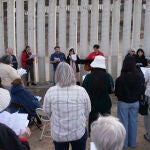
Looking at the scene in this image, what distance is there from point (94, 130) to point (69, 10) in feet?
26.0

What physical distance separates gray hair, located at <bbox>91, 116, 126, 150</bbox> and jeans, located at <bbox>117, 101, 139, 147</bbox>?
9.62 ft

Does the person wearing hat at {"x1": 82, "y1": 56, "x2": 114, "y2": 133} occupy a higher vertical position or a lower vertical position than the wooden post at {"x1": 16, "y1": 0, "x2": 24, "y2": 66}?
lower

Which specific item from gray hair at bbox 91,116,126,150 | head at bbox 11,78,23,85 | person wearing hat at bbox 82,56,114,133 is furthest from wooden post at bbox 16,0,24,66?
gray hair at bbox 91,116,126,150

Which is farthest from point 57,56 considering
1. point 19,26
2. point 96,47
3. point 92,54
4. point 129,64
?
point 129,64

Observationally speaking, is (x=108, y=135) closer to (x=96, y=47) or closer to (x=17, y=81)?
(x=17, y=81)

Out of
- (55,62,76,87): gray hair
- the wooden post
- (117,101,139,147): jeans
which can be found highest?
the wooden post

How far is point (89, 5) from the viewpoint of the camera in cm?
985

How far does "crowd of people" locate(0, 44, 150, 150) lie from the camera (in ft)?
8.50

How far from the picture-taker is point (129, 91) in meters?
5.27

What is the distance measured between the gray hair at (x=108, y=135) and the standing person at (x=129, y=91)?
2.62 metres

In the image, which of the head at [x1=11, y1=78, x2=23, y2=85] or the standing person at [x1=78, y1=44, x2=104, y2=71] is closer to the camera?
the head at [x1=11, y1=78, x2=23, y2=85]

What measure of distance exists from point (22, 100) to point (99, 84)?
5.14ft

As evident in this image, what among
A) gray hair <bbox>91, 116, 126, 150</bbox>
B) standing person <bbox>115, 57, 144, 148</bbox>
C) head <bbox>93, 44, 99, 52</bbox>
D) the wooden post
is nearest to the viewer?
gray hair <bbox>91, 116, 126, 150</bbox>

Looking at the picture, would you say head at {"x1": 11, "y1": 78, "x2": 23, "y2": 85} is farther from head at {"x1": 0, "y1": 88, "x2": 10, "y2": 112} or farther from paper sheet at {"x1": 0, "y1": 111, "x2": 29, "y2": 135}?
head at {"x1": 0, "y1": 88, "x2": 10, "y2": 112}
